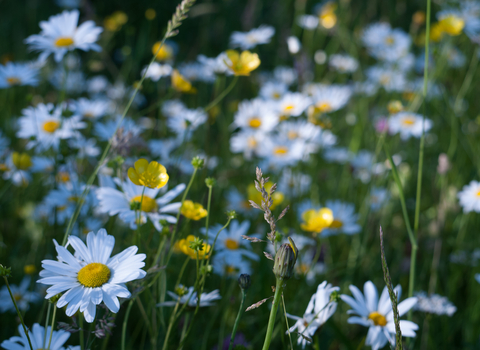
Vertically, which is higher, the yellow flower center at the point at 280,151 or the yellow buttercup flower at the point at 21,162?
the yellow buttercup flower at the point at 21,162

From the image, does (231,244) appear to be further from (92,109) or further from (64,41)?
(92,109)

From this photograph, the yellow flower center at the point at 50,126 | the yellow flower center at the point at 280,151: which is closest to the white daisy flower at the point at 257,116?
the yellow flower center at the point at 280,151

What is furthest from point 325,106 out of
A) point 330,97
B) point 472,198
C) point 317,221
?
point 317,221

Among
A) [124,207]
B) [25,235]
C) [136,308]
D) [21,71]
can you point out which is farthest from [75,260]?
[21,71]

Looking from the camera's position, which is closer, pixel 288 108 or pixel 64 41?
pixel 64 41

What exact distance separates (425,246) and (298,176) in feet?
2.37

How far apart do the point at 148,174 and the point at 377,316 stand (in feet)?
2.28

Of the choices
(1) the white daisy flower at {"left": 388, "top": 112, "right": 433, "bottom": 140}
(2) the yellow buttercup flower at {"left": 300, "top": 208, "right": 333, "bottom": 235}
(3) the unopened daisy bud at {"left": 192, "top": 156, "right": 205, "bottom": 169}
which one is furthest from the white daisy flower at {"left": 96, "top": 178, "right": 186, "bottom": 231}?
(1) the white daisy flower at {"left": 388, "top": 112, "right": 433, "bottom": 140}

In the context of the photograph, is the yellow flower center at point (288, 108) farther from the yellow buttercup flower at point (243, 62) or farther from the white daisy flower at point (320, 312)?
the white daisy flower at point (320, 312)

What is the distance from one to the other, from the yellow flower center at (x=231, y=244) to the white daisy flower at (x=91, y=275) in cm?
60

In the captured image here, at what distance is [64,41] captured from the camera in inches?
58.6

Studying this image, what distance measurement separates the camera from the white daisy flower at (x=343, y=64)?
337cm

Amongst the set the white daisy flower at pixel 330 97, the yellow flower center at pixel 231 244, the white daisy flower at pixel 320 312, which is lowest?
the yellow flower center at pixel 231 244

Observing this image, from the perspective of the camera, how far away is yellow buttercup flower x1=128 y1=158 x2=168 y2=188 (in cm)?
89
